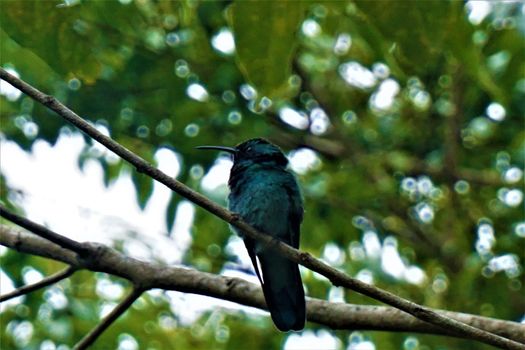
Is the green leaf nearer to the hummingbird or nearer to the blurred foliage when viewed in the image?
the blurred foliage

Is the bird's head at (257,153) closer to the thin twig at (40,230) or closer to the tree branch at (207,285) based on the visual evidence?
the tree branch at (207,285)

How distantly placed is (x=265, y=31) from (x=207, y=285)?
4.35ft

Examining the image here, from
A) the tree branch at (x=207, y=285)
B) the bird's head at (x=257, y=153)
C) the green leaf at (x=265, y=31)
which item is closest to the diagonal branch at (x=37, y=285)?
the tree branch at (x=207, y=285)

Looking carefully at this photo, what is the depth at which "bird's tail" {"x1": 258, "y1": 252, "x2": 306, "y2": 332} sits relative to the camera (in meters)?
3.95

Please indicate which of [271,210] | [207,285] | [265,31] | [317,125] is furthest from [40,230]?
[317,125]

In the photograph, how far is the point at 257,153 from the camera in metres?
5.12

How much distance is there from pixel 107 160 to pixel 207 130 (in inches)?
26.7

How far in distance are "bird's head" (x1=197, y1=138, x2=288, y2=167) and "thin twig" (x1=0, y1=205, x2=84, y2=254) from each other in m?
1.59

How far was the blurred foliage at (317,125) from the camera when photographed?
3.05 meters

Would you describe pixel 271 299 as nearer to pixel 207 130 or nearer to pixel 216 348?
pixel 207 130

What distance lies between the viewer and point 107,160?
559 centimetres

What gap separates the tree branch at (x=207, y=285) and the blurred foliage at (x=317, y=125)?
0.79 m

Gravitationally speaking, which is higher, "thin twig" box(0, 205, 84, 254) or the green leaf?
the green leaf

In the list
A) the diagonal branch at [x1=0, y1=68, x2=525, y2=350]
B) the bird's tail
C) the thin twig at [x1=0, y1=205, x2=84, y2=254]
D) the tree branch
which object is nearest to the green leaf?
the diagonal branch at [x1=0, y1=68, x2=525, y2=350]
